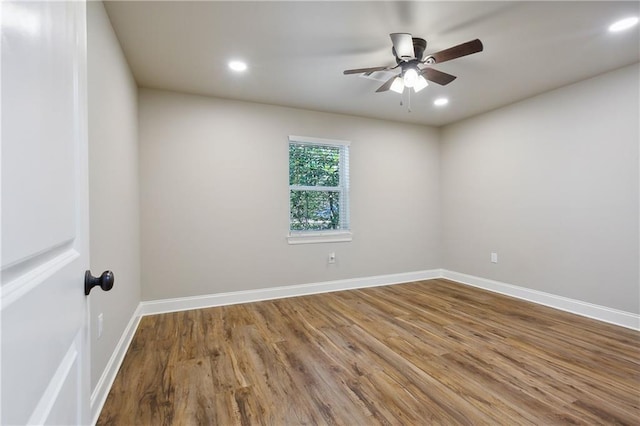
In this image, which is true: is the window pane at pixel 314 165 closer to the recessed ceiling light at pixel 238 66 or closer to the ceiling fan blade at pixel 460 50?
the recessed ceiling light at pixel 238 66

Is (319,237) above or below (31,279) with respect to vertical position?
below

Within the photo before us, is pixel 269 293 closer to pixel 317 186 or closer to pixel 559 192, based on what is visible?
pixel 317 186

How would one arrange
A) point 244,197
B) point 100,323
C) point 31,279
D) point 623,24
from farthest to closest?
1. point 244,197
2. point 623,24
3. point 100,323
4. point 31,279

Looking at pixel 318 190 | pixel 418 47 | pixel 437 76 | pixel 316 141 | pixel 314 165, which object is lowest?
pixel 318 190

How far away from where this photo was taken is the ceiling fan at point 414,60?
86.2 inches

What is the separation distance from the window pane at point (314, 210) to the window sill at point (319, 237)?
0.12 meters

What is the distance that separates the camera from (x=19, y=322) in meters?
0.41

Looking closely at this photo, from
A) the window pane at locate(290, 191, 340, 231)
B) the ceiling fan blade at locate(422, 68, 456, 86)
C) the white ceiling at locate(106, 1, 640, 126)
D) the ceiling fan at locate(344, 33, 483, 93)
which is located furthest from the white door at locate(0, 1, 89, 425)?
the window pane at locate(290, 191, 340, 231)

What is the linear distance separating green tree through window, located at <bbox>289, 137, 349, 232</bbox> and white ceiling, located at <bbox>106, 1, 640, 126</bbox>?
2.72 ft

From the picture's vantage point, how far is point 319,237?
4.22m

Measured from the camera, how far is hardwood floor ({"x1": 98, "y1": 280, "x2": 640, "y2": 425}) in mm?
1738

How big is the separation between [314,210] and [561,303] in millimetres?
3160

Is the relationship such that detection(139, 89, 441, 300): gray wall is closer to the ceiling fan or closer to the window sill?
the window sill

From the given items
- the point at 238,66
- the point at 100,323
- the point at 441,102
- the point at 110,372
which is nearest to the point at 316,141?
the point at 238,66
